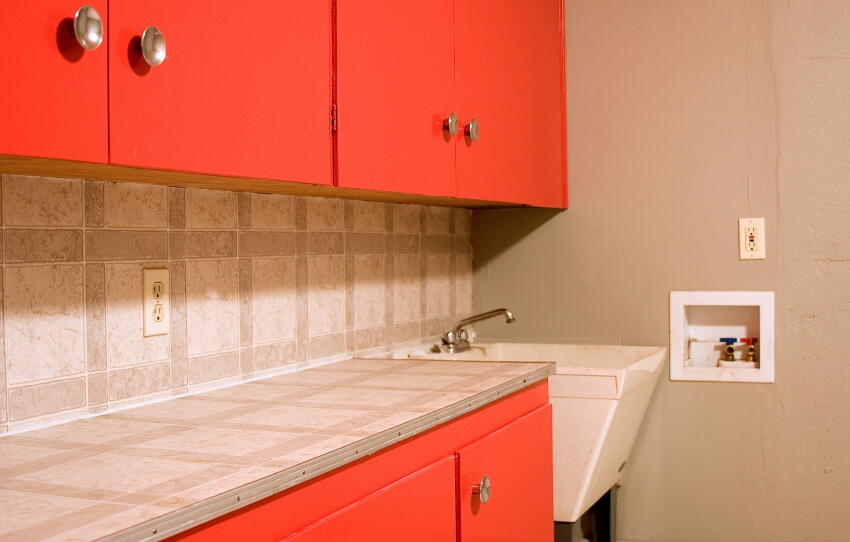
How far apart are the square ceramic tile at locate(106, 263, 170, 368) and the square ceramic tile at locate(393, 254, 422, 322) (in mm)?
877

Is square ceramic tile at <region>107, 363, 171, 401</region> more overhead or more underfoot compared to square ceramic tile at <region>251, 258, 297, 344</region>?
more underfoot

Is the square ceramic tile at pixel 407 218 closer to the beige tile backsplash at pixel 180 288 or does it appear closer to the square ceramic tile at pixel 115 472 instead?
the beige tile backsplash at pixel 180 288

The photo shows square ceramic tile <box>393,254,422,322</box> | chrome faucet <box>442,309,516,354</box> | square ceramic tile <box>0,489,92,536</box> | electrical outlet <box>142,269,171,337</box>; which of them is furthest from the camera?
chrome faucet <box>442,309,516,354</box>

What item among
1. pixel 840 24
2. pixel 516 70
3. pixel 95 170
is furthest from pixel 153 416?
pixel 840 24

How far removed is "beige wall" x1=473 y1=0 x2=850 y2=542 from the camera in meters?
2.33

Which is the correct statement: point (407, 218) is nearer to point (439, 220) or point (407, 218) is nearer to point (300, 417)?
point (439, 220)

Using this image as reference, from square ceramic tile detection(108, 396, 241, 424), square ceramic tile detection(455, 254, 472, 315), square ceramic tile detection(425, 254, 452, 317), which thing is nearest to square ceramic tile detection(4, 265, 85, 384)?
square ceramic tile detection(108, 396, 241, 424)

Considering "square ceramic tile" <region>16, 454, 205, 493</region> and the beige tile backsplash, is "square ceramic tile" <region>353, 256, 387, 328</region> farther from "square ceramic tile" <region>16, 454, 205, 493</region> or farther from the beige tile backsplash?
"square ceramic tile" <region>16, 454, 205, 493</region>

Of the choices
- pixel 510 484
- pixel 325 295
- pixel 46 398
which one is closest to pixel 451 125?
pixel 325 295

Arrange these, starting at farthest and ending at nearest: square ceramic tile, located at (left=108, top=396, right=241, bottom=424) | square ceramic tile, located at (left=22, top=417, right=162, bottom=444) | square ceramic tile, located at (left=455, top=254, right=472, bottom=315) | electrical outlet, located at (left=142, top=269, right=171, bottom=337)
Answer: square ceramic tile, located at (left=455, top=254, right=472, bottom=315) < electrical outlet, located at (left=142, top=269, right=171, bottom=337) < square ceramic tile, located at (left=108, top=396, right=241, bottom=424) < square ceramic tile, located at (left=22, top=417, right=162, bottom=444)

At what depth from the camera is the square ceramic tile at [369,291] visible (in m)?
2.06

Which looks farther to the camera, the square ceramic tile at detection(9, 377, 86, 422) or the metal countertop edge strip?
the square ceramic tile at detection(9, 377, 86, 422)

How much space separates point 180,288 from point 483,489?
66 centimetres

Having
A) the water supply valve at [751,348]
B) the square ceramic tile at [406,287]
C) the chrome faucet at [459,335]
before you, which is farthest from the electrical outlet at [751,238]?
the square ceramic tile at [406,287]
